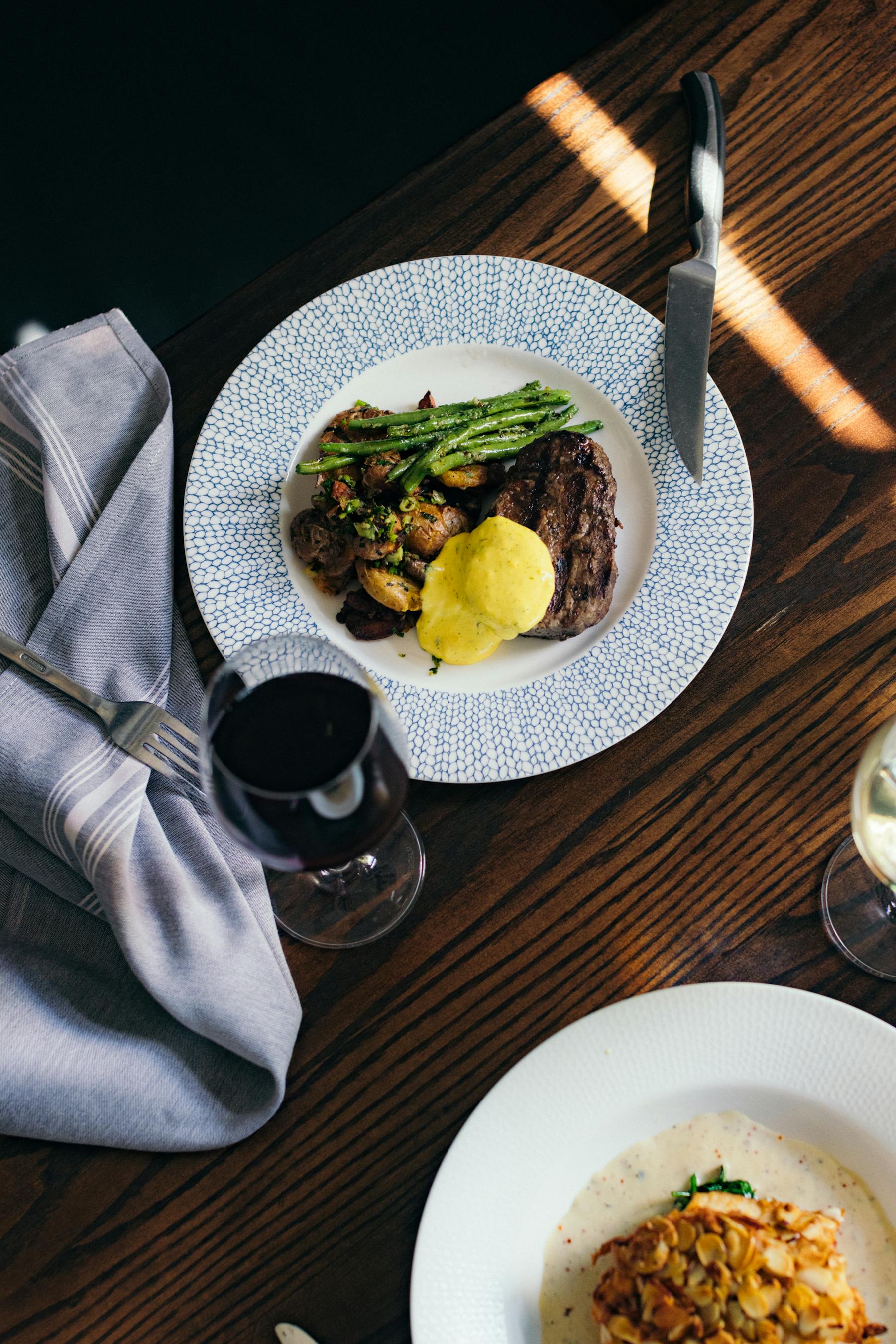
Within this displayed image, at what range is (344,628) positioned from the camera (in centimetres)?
175

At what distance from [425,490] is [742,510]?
55 centimetres

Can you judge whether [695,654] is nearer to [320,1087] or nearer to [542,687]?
[542,687]

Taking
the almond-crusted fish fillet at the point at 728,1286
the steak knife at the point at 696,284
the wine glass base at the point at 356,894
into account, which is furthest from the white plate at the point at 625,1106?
the steak knife at the point at 696,284

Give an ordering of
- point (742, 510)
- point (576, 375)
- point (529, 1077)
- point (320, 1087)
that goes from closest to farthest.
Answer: point (529, 1077)
point (320, 1087)
point (742, 510)
point (576, 375)

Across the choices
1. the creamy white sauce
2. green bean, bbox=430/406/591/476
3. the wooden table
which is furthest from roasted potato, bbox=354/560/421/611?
the creamy white sauce

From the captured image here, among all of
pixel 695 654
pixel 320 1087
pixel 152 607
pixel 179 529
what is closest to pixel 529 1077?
pixel 320 1087

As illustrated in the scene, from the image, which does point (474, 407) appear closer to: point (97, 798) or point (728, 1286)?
point (97, 798)

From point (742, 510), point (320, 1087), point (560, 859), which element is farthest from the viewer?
point (742, 510)

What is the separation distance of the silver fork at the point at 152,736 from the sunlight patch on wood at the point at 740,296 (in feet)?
4.09

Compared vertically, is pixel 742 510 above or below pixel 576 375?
below

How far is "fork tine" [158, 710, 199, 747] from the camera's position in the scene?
1.60 metres

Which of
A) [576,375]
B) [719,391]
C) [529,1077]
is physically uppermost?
[576,375]

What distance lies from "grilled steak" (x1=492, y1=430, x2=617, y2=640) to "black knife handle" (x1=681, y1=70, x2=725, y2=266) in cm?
48

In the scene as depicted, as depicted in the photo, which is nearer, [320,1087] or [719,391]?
[320,1087]
